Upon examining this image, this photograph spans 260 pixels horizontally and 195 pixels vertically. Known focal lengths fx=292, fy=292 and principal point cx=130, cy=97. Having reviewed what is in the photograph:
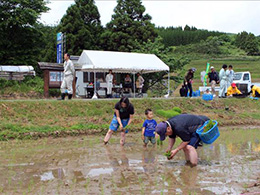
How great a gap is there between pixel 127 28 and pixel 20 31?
10824mm

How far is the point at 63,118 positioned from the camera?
1060cm

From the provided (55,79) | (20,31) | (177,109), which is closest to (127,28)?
(20,31)

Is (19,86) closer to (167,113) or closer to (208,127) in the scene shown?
(167,113)

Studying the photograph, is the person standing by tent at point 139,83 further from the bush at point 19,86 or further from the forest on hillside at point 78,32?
the bush at point 19,86

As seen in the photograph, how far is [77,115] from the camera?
11039mm

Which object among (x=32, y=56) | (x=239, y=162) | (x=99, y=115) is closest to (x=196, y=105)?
(x=99, y=115)

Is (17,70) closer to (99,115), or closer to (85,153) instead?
(99,115)

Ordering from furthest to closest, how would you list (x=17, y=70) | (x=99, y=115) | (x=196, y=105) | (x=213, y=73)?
(x=17, y=70) → (x=213, y=73) → (x=196, y=105) → (x=99, y=115)

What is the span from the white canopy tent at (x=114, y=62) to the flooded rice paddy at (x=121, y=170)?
8515 mm

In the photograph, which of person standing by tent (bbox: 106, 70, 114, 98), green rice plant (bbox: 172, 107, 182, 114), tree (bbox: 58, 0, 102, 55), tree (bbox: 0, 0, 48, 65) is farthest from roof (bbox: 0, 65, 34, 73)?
green rice plant (bbox: 172, 107, 182, 114)

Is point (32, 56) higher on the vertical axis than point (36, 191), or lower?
higher

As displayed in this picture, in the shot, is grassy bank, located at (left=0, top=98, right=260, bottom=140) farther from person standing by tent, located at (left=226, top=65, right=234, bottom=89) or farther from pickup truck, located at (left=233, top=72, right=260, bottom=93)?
pickup truck, located at (left=233, top=72, right=260, bottom=93)

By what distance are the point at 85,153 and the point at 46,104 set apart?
4886 millimetres

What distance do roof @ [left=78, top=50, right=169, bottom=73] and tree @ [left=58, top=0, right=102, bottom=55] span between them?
14.3 metres
